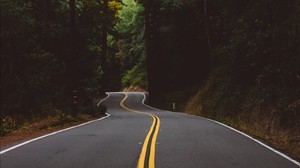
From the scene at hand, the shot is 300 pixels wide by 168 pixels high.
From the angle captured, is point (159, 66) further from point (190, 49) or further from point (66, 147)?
point (66, 147)

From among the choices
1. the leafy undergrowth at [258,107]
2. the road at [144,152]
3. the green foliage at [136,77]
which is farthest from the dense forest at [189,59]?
the green foliage at [136,77]

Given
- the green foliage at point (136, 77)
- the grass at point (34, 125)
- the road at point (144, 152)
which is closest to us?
the road at point (144, 152)

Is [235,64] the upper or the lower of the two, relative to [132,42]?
lower

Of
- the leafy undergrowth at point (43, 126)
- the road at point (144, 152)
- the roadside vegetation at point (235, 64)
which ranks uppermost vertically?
the roadside vegetation at point (235, 64)

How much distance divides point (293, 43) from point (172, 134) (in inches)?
269

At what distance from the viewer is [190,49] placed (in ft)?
132

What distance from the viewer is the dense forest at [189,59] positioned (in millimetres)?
18500

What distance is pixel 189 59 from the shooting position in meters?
41.1

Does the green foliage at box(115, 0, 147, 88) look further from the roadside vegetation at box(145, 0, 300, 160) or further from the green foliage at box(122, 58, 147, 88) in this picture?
the roadside vegetation at box(145, 0, 300, 160)

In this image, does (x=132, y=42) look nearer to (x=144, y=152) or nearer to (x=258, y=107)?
(x=258, y=107)

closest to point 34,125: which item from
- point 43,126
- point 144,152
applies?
point 43,126

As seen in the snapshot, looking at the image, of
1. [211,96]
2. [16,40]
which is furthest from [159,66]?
[16,40]

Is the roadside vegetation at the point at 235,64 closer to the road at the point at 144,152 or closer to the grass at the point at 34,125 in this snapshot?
the road at the point at 144,152

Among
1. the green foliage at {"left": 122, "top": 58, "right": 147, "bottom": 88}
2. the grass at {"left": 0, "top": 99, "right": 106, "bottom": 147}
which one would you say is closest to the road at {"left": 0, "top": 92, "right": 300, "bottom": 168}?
the grass at {"left": 0, "top": 99, "right": 106, "bottom": 147}
